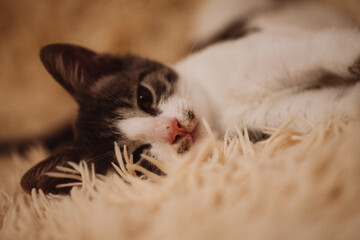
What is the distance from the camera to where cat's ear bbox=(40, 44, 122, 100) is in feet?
2.83

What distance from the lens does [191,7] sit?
4.67ft

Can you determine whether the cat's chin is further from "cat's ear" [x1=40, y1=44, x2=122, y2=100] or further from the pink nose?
"cat's ear" [x1=40, y1=44, x2=122, y2=100]

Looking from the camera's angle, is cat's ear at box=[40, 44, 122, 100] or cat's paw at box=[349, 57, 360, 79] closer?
cat's paw at box=[349, 57, 360, 79]

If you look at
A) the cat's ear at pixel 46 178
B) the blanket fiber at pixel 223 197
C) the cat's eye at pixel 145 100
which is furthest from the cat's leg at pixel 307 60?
the cat's ear at pixel 46 178

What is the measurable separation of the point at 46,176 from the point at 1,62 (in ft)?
2.82

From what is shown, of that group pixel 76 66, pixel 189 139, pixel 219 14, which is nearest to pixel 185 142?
pixel 189 139

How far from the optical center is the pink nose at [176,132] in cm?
69

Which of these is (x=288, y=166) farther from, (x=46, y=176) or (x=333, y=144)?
(x=46, y=176)

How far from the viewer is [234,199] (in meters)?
0.40

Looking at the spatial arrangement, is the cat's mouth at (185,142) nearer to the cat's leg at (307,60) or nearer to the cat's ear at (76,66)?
the cat's leg at (307,60)

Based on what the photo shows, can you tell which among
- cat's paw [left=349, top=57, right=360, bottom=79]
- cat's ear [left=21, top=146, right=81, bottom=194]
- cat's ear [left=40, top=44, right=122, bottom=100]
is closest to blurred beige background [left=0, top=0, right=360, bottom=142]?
cat's ear [left=40, top=44, right=122, bottom=100]

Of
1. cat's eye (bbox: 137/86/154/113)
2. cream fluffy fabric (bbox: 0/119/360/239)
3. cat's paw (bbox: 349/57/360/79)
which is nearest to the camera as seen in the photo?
cream fluffy fabric (bbox: 0/119/360/239)

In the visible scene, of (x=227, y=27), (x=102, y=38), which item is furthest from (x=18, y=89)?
(x=227, y=27)

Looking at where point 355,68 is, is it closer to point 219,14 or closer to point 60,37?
point 219,14
